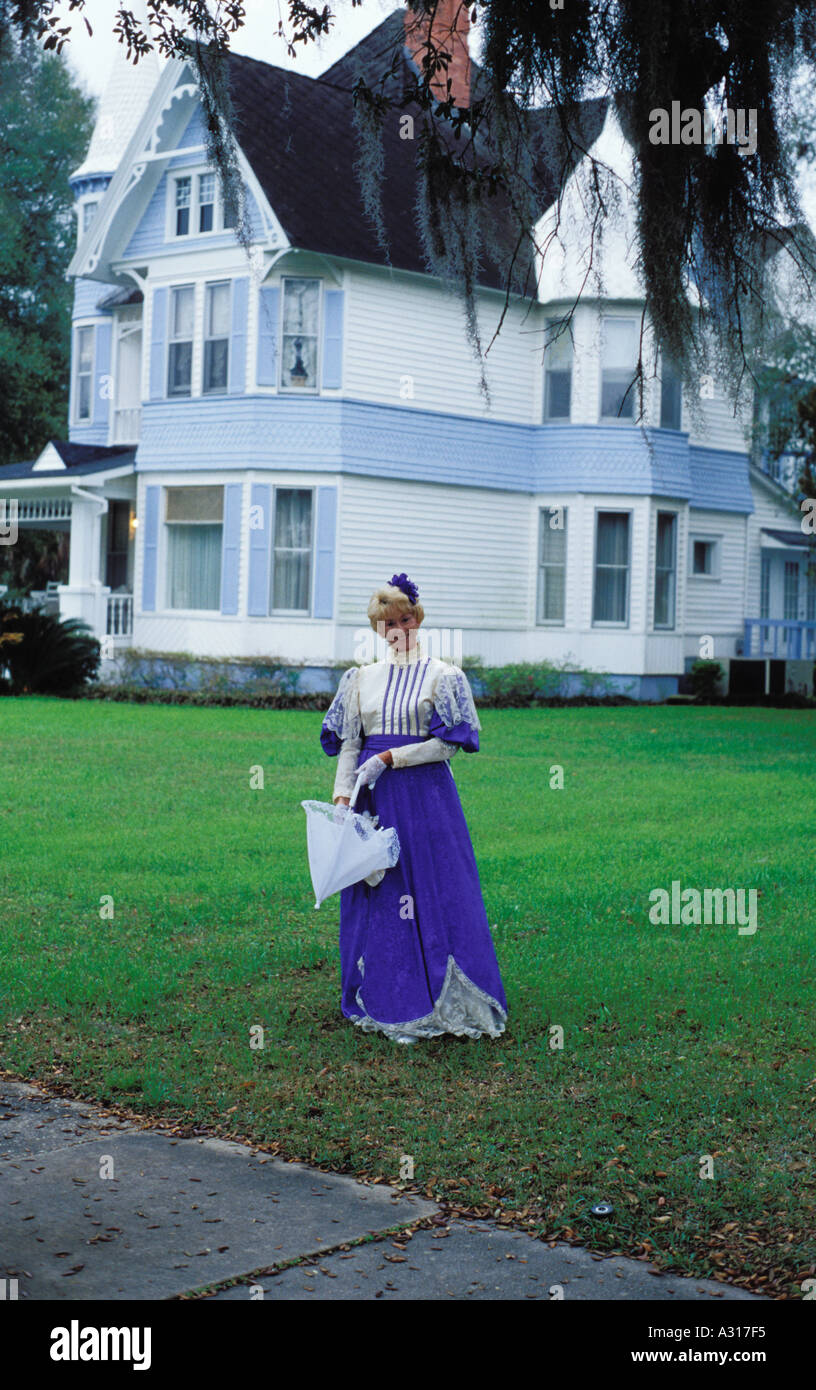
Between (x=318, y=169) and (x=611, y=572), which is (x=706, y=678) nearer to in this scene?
(x=611, y=572)

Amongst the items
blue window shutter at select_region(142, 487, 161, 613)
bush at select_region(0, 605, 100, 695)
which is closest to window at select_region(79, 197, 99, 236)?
blue window shutter at select_region(142, 487, 161, 613)

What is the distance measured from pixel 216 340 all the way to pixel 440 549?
187 inches

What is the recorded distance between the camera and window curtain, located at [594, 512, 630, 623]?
26016 millimetres

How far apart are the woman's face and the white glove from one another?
48cm

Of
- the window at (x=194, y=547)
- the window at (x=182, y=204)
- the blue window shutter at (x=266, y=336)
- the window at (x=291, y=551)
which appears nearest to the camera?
the blue window shutter at (x=266, y=336)

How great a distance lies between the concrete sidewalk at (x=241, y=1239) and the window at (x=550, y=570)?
71.1ft

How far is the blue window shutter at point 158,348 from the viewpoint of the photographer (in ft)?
81.6

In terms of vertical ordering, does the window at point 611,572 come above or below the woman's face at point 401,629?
above

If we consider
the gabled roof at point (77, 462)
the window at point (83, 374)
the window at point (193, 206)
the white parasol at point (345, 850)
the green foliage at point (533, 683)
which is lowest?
the white parasol at point (345, 850)

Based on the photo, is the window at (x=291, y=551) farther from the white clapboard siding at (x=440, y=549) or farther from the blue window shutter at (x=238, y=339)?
the blue window shutter at (x=238, y=339)

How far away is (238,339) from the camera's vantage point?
2364 centimetres

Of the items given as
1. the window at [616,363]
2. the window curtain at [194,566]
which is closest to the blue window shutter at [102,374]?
the window curtain at [194,566]

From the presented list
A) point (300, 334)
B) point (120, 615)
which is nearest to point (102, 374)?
point (120, 615)

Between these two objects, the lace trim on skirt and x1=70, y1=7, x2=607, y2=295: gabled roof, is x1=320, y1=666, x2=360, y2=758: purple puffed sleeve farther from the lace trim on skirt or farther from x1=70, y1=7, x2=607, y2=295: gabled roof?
x1=70, y1=7, x2=607, y2=295: gabled roof
